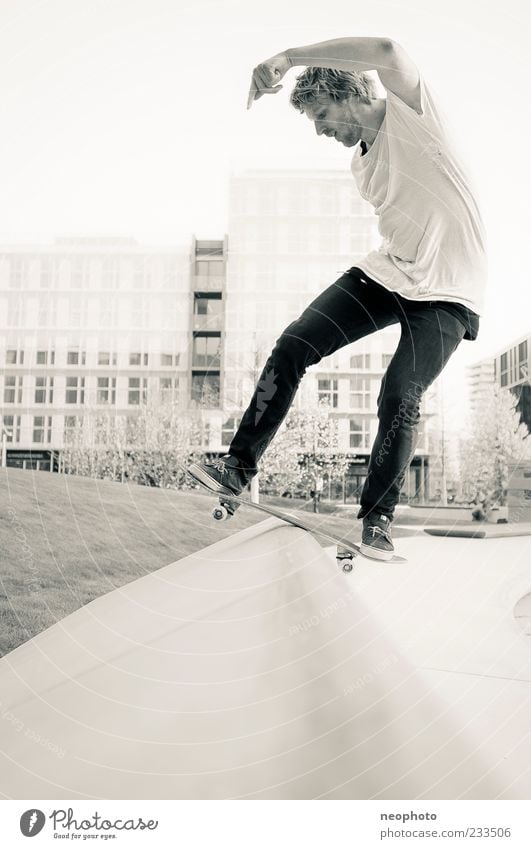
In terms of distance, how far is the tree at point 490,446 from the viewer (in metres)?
4.80

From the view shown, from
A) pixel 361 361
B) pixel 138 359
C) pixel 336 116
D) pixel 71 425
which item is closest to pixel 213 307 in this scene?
pixel 361 361

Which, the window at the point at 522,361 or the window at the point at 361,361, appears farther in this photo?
the window at the point at 361,361

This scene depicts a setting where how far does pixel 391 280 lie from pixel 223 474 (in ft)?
1.77

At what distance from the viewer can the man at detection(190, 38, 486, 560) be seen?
1.36m

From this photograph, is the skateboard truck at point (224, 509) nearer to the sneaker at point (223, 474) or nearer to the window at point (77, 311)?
the sneaker at point (223, 474)

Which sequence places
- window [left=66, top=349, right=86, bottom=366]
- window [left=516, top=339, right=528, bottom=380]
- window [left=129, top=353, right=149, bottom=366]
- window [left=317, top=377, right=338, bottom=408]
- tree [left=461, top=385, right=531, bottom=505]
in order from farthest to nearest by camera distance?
window [left=129, top=353, right=149, bottom=366] → tree [left=461, top=385, right=531, bottom=505] → window [left=66, top=349, right=86, bottom=366] → window [left=317, top=377, right=338, bottom=408] → window [left=516, top=339, right=528, bottom=380]

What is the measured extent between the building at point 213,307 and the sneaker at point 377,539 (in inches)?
52.2

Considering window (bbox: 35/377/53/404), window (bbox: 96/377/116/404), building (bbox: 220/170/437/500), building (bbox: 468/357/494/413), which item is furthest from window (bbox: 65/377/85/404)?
building (bbox: 468/357/494/413)

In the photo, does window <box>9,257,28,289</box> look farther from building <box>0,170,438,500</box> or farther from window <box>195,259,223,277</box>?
window <box>195,259,223,277</box>

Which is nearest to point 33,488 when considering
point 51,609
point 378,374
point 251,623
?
point 51,609

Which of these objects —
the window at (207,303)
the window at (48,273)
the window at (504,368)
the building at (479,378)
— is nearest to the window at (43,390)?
the window at (48,273)

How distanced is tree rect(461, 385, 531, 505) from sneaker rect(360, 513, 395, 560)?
3.46 metres

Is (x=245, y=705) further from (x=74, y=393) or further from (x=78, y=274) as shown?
(x=74, y=393)

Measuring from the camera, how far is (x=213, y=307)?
3.47 metres
